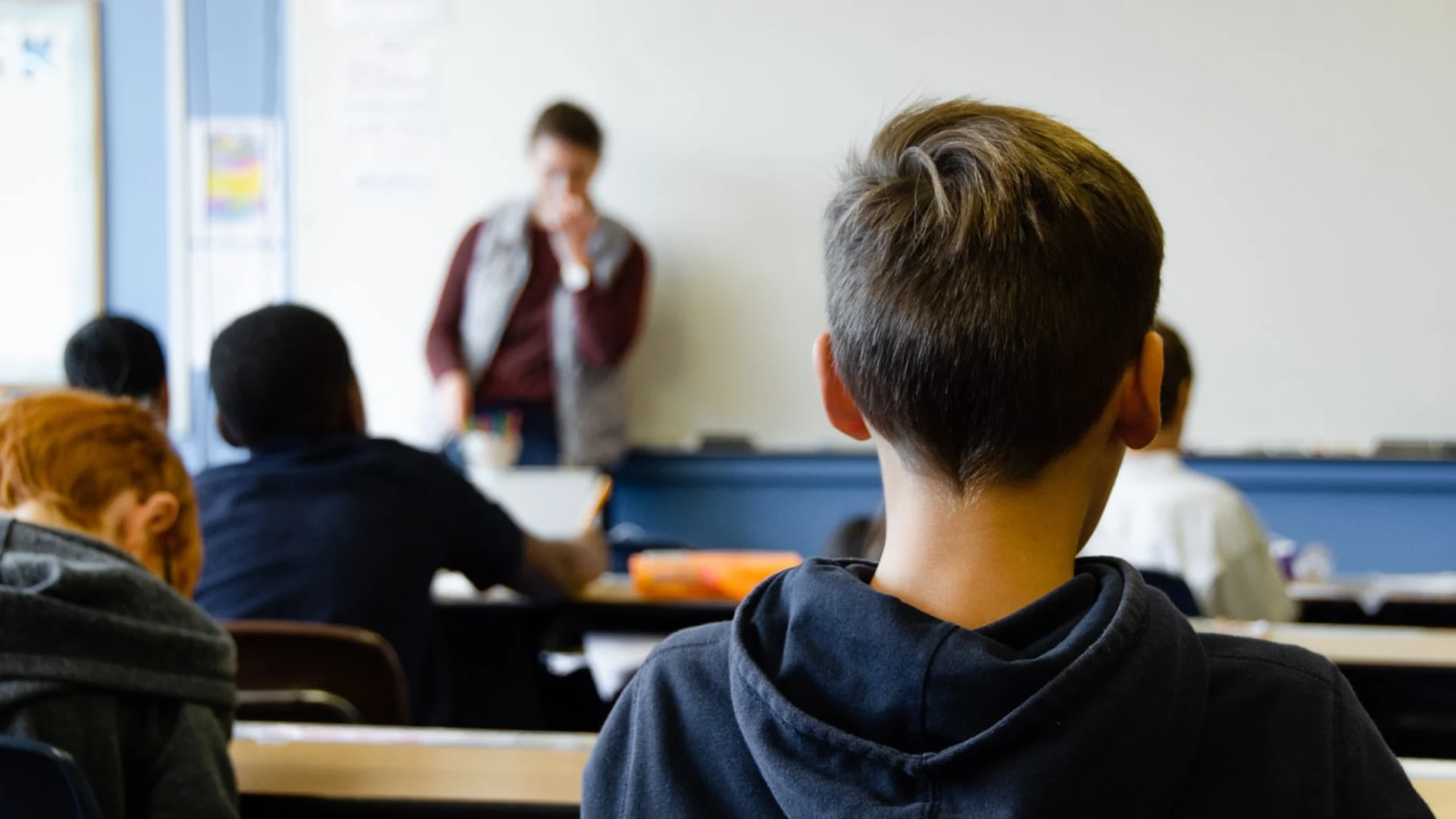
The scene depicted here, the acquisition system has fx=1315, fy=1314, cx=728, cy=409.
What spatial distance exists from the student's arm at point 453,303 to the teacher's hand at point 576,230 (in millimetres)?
281

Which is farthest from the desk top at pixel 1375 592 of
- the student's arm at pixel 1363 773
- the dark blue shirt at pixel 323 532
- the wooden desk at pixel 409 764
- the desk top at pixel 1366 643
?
the student's arm at pixel 1363 773

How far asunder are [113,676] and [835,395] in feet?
2.16

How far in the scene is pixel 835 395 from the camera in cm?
79

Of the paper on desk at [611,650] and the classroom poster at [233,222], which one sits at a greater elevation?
the classroom poster at [233,222]

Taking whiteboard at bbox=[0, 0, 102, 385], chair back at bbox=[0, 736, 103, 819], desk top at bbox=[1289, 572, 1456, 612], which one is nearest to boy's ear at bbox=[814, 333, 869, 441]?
chair back at bbox=[0, 736, 103, 819]

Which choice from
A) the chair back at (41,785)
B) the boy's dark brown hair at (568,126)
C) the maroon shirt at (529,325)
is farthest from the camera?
the maroon shirt at (529,325)

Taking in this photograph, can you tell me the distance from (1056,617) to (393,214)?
A: 3.98 m

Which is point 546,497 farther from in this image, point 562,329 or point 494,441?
point 562,329

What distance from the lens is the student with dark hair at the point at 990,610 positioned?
0.63m

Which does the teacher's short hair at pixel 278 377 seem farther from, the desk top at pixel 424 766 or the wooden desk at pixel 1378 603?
the wooden desk at pixel 1378 603

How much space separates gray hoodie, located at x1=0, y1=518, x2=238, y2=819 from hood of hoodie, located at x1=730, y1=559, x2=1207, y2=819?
0.61 meters

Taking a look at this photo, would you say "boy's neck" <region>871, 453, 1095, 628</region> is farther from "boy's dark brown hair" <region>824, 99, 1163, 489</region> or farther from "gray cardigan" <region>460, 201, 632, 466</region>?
"gray cardigan" <region>460, 201, 632, 466</region>

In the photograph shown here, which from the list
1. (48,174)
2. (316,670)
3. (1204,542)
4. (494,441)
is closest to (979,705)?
(316,670)

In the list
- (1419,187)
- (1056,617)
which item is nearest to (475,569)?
(1056,617)
